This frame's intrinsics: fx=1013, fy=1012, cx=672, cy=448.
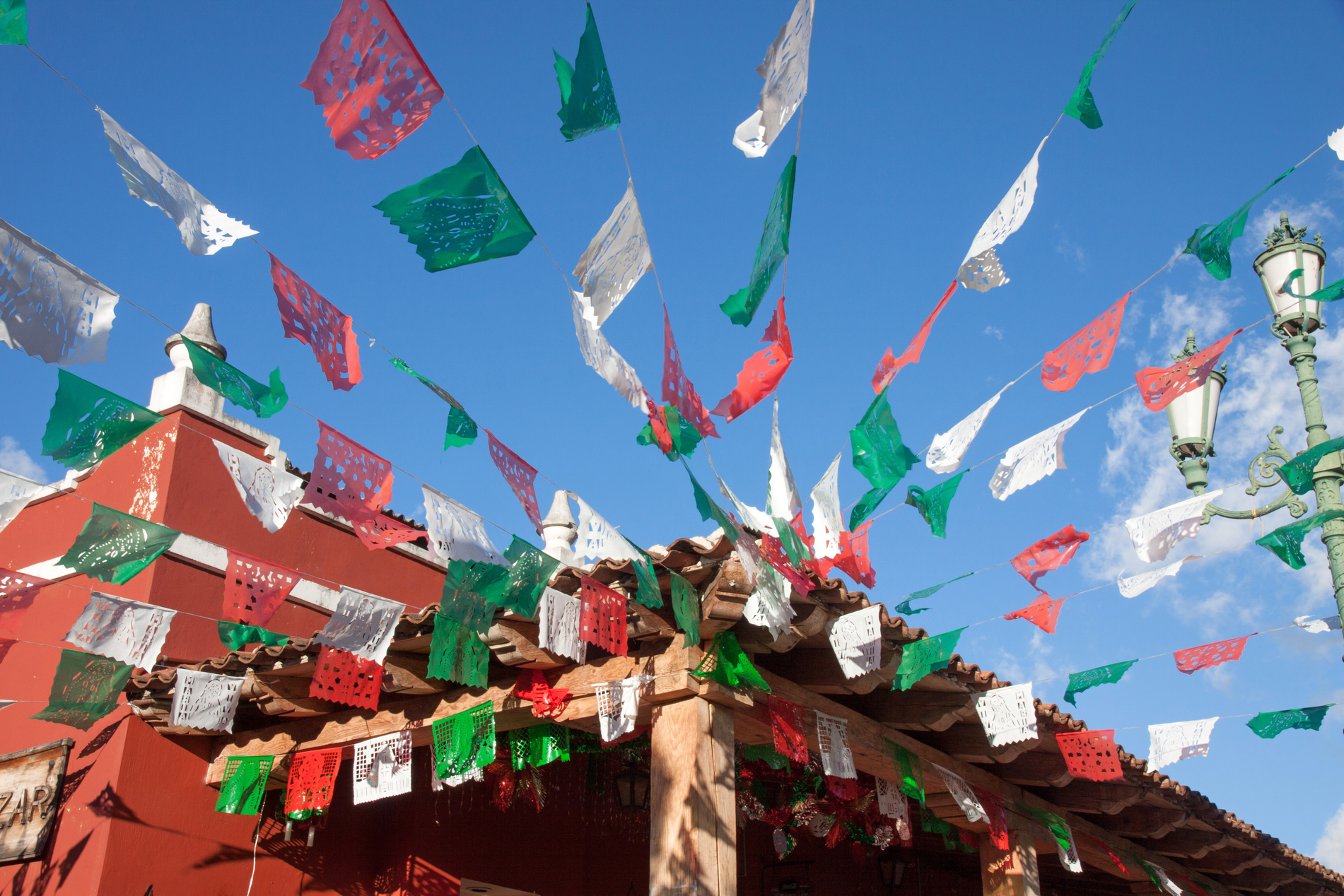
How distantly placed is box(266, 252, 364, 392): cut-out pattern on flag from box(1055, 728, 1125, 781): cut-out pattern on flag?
437 cm

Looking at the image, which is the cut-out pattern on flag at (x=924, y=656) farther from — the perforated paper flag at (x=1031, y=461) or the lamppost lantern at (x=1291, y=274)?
the lamppost lantern at (x=1291, y=274)

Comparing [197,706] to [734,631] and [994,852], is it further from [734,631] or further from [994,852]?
[994,852]

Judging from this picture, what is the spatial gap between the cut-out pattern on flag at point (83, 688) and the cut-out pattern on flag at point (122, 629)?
1.18 feet

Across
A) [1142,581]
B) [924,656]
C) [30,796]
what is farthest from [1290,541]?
[30,796]

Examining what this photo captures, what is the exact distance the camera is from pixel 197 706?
16.4 feet

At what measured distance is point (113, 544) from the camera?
403cm

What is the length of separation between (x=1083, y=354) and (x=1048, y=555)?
4.63ft

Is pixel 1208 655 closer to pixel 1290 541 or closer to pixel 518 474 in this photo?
pixel 1290 541

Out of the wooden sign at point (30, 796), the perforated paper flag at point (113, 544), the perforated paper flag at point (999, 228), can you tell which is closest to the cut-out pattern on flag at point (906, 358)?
the perforated paper flag at point (999, 228)

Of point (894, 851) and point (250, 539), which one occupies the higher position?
point (250, 539)

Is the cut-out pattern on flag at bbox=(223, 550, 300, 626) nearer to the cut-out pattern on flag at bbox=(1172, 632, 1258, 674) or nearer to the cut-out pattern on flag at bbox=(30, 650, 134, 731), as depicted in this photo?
the cut-out pattern on flag at bbox=(30, 650, 134, 731)

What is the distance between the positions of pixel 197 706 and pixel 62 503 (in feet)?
11.8

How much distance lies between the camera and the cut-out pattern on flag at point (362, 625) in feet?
13.9

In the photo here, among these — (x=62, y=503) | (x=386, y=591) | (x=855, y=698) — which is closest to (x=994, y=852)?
(x=855, y=698)
